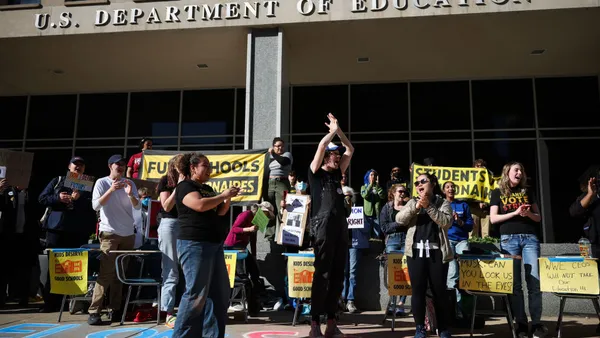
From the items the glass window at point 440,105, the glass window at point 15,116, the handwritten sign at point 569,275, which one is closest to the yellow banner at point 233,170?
the handwritten sign at point 569,275

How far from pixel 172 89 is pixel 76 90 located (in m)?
3.06

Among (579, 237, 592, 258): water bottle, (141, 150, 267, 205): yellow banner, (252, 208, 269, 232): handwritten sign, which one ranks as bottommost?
(579, 237, 592, 258): water bottle

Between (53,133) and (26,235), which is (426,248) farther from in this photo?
(53,133)

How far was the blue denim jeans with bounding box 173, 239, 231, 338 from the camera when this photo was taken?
4.56 meters

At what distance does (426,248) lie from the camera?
18.6ft

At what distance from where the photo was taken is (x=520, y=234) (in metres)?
6.34

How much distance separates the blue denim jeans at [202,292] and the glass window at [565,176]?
12187 millimetres

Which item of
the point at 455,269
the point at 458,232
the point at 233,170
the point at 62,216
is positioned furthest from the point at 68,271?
the point at 458,232

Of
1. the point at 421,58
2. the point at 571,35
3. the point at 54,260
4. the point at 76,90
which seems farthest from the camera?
the point at 76,90

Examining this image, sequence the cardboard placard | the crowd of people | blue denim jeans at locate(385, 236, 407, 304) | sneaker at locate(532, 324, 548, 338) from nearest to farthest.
Answer: the crowd of people
sneaker at locate(532, 324, 548, 338)
the cardboard placard
blue denim jeans at locate(385, 236, 407, 304)

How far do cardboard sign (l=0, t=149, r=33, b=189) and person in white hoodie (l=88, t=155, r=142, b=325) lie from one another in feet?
11.4

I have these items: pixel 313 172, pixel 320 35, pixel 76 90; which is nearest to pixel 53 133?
pixel 76 90

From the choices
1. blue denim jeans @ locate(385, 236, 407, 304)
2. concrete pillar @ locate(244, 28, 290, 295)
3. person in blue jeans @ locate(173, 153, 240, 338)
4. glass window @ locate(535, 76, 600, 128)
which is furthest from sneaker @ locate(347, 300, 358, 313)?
glass window @ locate(535, 76, 600, 128)

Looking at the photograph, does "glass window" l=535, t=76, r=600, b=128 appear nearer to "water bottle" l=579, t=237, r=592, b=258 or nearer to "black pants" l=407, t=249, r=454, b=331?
"water bottle" l=579, t=237, r=592, b=258
